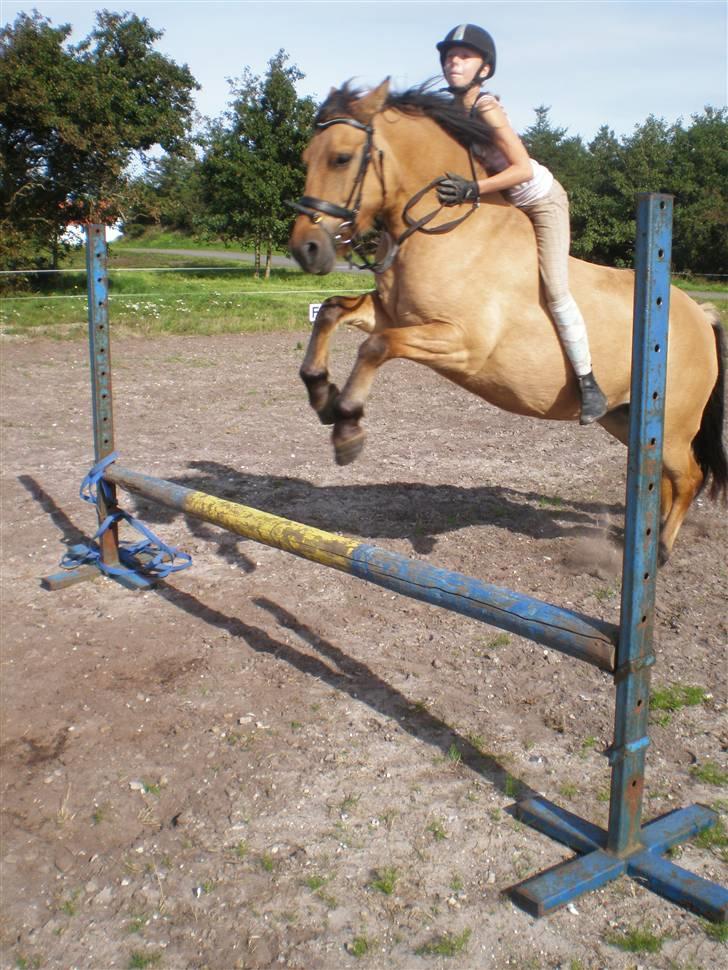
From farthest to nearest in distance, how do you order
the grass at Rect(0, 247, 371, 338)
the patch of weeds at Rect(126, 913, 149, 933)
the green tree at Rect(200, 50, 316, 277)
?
the green tree at Rect(200, 50, 316, 277)
the grass at Rect(0, 247, 371, 338)
the patch of weeds at Rect(126, 913, 149, 933)

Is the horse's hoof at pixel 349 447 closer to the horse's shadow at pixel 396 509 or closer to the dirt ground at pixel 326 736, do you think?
the dirt ground at pixel 326 736

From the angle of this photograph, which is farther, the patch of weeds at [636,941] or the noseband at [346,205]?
the noseband at [346,205]

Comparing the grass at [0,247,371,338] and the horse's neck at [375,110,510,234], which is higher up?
the horse's neck at [375,110,510,234]

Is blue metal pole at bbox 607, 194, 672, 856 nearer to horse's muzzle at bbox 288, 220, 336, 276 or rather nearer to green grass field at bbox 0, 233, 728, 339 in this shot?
horse's muzzle at bbox 288, 220, 336, 276

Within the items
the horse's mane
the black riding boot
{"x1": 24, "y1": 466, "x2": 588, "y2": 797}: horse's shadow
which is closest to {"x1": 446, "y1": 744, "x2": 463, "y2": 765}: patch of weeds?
{"x1": 24, "y1": 466, "x2": 588, "y2": 797}: horse's shadow

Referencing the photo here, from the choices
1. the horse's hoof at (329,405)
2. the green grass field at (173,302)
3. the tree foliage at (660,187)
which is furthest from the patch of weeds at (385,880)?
the tree foliage at (660,187)

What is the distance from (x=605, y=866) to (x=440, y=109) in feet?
9.64

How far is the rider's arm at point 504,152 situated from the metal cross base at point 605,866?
7.76 ft

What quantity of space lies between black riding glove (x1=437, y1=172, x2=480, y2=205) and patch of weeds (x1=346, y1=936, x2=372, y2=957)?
268 cm

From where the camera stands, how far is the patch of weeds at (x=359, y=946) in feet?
7.65

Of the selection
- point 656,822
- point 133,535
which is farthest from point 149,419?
point 656,822

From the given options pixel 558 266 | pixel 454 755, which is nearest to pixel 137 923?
pixel 454 755

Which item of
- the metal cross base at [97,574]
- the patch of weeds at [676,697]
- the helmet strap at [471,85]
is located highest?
the helmet strap at [471,85]

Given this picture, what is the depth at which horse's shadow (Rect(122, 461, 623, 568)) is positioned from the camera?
5.76m
